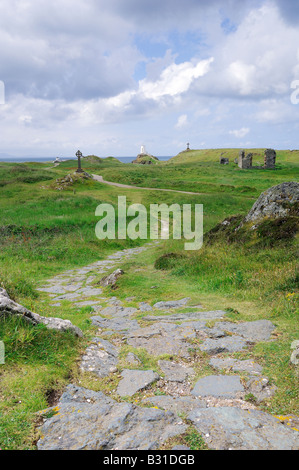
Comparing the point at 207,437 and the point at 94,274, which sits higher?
the point at 207,437

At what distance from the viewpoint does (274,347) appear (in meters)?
5.00

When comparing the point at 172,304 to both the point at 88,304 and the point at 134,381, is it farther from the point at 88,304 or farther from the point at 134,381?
the point at 134,381

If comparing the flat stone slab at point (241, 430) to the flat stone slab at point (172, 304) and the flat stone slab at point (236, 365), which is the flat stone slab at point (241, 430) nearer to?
the flat stone slab at point (236, 365)

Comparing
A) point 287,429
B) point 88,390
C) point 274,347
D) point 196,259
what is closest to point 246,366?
point 274,347

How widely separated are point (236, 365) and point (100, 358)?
2134mm

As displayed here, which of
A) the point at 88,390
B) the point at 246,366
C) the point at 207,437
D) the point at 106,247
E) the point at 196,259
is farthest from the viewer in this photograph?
the point at 106,247

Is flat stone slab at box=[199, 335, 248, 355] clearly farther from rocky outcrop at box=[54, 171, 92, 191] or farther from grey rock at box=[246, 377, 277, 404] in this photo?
rocky outcrop at box=[54, 171, 92, 191]

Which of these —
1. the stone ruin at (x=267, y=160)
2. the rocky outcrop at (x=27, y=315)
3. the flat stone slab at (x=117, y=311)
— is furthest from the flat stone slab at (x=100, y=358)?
the stone ruin at (x=267, y=160)

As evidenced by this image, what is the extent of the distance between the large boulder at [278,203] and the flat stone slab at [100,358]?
898 cm

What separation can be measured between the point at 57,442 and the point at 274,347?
141 inches

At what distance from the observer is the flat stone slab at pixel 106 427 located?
289 cm

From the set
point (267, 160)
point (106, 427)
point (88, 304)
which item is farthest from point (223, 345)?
point (267, 160)
